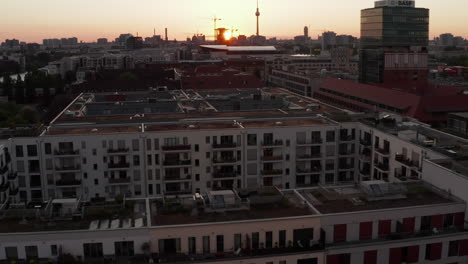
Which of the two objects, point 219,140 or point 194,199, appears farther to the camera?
point 219,140

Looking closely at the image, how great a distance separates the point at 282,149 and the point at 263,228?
19933 mm

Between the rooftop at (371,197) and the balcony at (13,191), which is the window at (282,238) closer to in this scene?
the rooftop at (371,197)

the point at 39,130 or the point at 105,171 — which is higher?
the point at 39,130

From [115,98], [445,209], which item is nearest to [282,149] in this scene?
[445,209]

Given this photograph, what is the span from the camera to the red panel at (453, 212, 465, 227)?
26.9 meters

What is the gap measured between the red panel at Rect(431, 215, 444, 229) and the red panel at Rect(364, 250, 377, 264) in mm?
3932

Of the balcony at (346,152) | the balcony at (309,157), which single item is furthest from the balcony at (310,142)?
the balcony at (346,152)

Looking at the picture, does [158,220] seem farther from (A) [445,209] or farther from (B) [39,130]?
(B) [39,130]

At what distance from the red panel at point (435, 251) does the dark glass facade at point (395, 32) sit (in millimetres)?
74793

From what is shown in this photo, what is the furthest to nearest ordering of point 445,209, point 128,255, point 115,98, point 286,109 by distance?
point 115,98
point 286,109
point 445,209
point 128,255

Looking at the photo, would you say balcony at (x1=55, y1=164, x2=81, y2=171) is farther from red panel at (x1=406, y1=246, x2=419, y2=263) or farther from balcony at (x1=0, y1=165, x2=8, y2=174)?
red panel at (x1=406, y1=246, x2=419, y2=263)

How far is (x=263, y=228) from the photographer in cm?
2428

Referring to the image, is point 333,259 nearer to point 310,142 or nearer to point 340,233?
point 340,233

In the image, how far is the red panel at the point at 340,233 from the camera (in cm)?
2511
